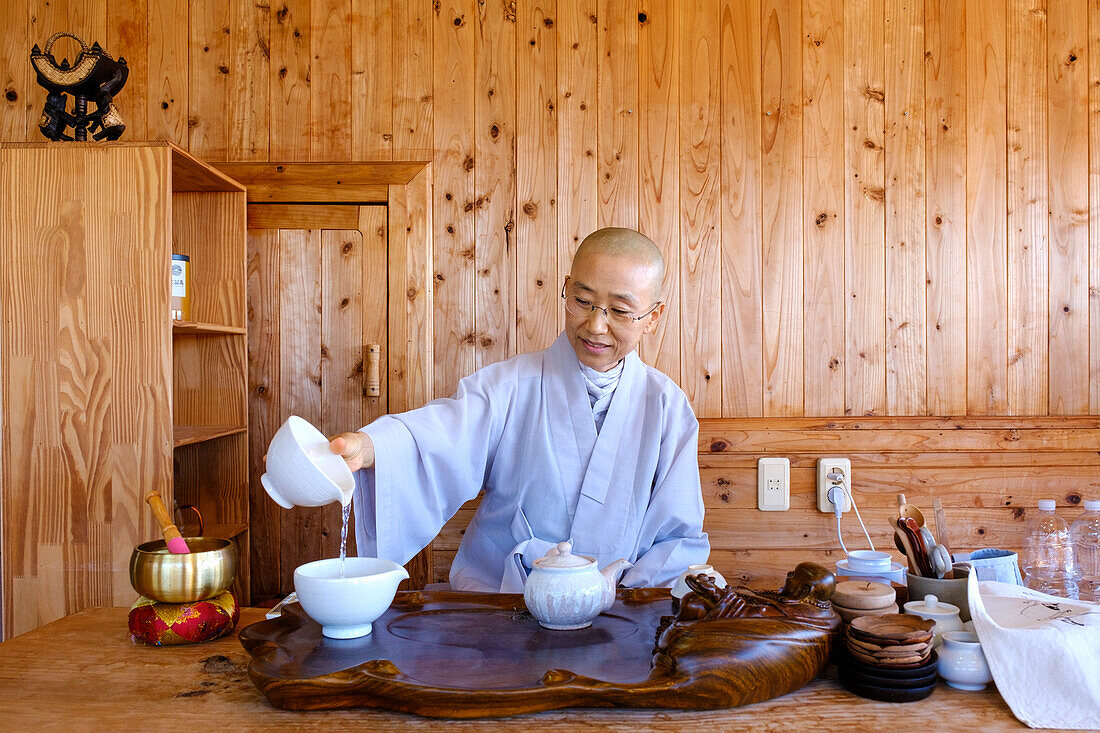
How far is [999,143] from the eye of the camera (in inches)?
94.5

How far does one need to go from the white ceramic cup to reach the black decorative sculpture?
1361 millimetres

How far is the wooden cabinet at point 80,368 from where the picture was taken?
1.99m

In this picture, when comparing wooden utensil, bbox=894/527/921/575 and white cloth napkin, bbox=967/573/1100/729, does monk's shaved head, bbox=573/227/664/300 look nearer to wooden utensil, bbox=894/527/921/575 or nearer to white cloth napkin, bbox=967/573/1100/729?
wooden utensil, bbox=894/527/921/575

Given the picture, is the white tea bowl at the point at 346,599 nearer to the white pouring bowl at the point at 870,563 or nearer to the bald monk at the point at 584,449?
the bald monk at the point at 584,449

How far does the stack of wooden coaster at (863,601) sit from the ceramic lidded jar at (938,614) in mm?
30

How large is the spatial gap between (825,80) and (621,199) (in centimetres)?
69

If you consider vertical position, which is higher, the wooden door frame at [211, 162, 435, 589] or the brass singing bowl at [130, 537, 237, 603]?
the wooden door frame at [211, 162, 435, 589]

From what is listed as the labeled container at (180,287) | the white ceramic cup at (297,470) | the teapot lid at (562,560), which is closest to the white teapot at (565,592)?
the teapot lid at (562,560)

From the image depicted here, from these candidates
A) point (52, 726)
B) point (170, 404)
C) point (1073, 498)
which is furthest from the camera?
point (1073, 498)

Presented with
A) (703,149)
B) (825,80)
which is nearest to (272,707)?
(703,149)

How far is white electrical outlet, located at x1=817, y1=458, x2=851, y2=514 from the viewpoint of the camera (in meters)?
2.32

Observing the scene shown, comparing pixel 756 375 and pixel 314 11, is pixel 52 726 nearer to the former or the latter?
pixel 756 375

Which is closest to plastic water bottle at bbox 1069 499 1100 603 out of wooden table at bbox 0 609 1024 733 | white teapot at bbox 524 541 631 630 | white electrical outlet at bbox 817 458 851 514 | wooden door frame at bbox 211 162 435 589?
white electrical outlet at bbox 817 458 851 514

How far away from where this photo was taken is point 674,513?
1812 mm
